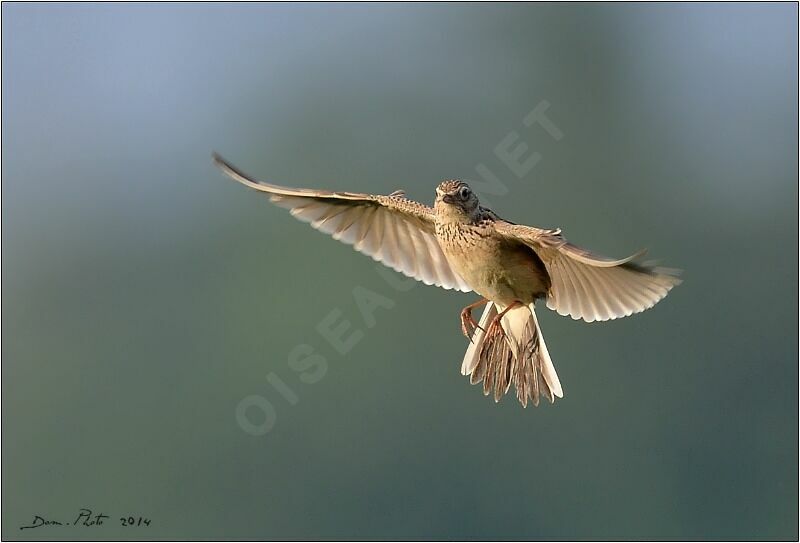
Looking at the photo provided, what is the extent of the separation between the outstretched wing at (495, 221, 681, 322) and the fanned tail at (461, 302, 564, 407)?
275 mm

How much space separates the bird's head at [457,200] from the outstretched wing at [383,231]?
0.57m

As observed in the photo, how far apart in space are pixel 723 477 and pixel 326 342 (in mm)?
11823

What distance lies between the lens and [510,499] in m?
36.7

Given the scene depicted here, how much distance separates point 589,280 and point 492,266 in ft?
1.27

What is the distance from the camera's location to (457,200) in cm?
568

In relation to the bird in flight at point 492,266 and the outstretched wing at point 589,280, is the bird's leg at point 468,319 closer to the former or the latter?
the bird in flight at point 492,266

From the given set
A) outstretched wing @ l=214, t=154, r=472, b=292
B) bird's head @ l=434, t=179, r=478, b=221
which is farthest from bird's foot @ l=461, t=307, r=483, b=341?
bird's head @ l=434, t=179, r=478, b=221

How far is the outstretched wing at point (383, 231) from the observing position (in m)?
6.43

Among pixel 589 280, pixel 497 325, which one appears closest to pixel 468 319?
pixel 497 325

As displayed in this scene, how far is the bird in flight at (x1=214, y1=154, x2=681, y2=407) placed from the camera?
5582 mm

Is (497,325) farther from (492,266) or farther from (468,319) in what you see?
(492,266)
